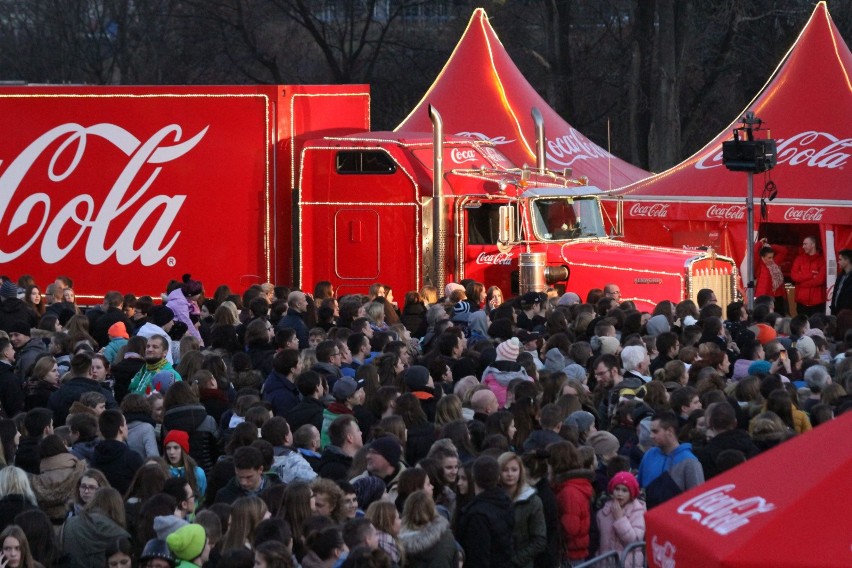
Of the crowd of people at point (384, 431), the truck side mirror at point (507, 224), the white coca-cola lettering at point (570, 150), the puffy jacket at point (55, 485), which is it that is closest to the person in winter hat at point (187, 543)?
the crowd of people at point (384, 431)

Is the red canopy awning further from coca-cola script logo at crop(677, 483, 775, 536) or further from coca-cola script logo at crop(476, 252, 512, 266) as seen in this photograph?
coca-cola script logo at crop(677, 483, 775, 536)

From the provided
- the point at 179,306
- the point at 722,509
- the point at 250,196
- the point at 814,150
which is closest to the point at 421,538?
the point at 722,509

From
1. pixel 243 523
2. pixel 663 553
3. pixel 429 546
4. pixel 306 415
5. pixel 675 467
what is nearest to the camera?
pixel 663 553

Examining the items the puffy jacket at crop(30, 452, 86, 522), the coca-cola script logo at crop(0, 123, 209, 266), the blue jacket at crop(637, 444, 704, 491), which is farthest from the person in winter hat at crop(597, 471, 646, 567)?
the coca-cola script logo at crop(0, 123, 209, 266)

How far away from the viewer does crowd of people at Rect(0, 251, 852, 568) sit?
7762 millimetres

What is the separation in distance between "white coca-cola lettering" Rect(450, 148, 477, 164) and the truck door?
63cm

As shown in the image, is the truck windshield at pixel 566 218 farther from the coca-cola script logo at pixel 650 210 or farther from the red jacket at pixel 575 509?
the red jacket at pixel 575 509

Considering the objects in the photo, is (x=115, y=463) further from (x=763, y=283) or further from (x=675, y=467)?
(x=763, y=283)

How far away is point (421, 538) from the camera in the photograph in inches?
297

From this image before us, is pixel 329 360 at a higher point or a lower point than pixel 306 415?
higher

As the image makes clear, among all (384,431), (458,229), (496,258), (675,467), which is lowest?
(675,467)

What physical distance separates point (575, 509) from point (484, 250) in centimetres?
936

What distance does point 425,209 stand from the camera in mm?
17969

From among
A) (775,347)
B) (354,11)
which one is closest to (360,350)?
(775,347)
